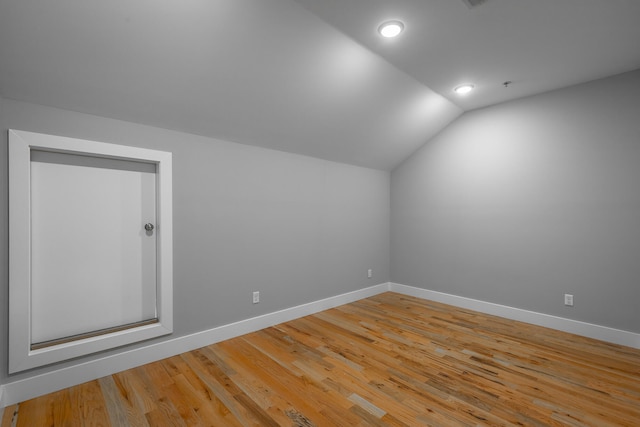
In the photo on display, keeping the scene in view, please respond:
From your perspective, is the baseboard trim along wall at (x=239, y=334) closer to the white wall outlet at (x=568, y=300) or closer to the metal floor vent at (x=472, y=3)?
the white wall outlet at (x=568, y=300)

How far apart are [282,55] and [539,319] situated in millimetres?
3754

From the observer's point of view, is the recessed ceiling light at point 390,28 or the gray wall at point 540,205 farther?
the gray wall at point 540,205

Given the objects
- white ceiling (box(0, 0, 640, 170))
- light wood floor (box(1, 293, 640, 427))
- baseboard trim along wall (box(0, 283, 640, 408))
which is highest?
white ceiling (box(0, 0, 640, 170))

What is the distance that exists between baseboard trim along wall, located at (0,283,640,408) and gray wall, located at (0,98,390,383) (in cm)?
7

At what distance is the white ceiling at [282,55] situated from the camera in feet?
5.57

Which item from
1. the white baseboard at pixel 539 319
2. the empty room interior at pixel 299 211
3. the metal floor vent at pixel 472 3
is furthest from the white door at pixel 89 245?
the white baseboard at pixel 539 319

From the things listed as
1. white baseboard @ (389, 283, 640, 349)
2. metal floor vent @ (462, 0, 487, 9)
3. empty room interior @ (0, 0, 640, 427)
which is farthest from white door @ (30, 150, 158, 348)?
white baseboard @ (389, 283, 640, 349)

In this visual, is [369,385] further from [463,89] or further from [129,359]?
[463,89]

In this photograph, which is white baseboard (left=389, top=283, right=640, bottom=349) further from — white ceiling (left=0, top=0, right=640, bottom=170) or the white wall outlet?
white ceiling (left=0, top=0, right=640, bottom=170)

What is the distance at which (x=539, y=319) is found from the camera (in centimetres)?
324

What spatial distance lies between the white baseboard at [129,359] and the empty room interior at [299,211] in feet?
0.05

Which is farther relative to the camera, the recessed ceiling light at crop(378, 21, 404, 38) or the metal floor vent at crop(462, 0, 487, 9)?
the recessed ceiling light at crop(378, 21, 404, 38)

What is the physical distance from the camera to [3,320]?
1799 mm

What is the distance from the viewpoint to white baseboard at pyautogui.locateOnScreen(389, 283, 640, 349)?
2775 millimetres
